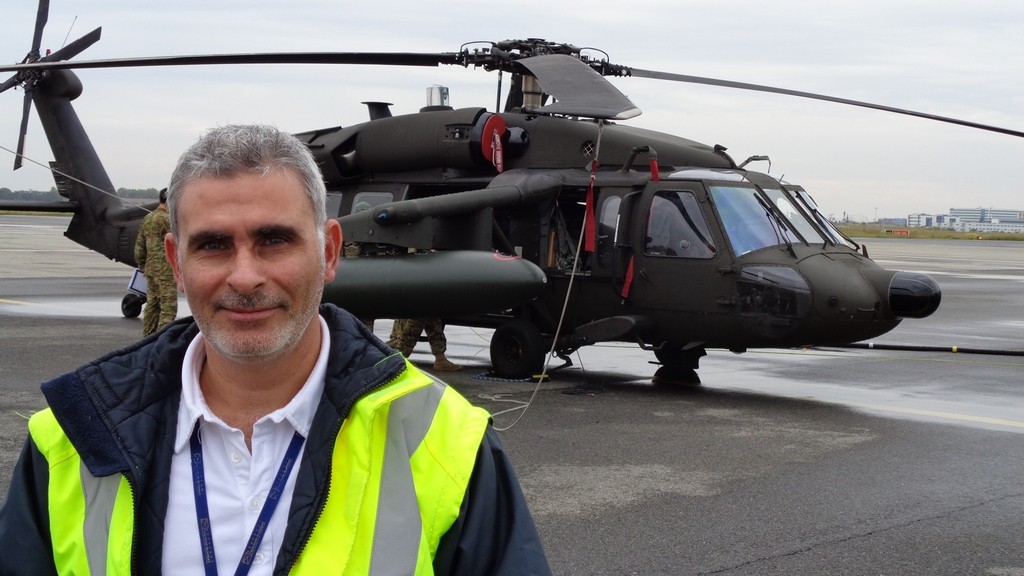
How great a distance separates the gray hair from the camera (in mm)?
2121

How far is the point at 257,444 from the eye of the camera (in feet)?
7.00

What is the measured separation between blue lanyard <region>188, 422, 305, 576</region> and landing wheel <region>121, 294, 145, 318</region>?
14436 millimetres

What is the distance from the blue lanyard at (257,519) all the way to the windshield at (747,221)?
812cm

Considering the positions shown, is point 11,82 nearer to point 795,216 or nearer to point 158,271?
point 158,271

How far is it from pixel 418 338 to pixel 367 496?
9.95 meters

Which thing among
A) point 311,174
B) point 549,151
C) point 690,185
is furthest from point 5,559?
point 549,151

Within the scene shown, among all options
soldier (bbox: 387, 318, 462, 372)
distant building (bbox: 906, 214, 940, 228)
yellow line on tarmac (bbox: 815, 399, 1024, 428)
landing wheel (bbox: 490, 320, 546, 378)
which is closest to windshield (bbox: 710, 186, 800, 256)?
yellow line on tarmac (bbox: 815, 399, 1024, 428)

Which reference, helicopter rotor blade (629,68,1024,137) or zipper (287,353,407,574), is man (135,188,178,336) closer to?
helicopter rotor blade (629,68,1024,137)

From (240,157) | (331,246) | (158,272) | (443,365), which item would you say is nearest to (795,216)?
(443,365)

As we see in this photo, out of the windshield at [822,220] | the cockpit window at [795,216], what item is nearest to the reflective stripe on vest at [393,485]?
the cockpit window at [795,216]

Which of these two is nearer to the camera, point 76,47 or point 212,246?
point 212,246

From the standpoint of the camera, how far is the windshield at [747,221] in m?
9.92

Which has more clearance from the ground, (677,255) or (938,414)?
(677,255)

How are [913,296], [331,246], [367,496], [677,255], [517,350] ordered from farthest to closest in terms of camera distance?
[517,350], [677,255], [913,296], [331,246], [367,496]
